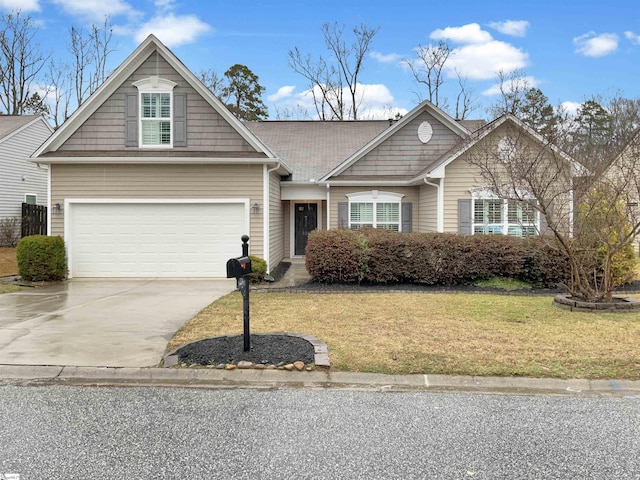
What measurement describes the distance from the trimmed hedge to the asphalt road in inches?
266

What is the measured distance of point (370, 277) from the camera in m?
11.8

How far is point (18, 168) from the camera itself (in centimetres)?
2236

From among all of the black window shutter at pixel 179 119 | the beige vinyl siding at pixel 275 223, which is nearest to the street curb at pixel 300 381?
the beige vinyl siding at pixel 275 223

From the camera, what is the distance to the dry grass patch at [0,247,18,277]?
1534cm

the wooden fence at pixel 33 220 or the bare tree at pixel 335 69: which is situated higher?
the bare tree at pixel 335 69

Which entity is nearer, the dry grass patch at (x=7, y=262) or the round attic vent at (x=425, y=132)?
the dry grass patch at (x=7, y=262)

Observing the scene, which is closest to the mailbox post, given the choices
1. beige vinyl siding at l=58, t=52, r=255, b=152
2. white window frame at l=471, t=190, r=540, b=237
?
beige vinyl siding at l=58, t=52, r=255, b=152

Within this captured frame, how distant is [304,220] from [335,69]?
19204 millimetres

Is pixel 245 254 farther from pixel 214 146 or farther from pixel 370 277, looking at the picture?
pixel 214 146

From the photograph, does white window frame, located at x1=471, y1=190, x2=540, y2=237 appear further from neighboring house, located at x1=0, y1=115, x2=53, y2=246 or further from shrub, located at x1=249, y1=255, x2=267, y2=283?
neighboring house, located at x1=0, y1=115, x2=53, y2=246

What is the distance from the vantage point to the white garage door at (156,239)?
13.4 m

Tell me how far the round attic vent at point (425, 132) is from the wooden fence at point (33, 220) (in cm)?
1629

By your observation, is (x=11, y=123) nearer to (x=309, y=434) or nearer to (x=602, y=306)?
(x=309, y=434)

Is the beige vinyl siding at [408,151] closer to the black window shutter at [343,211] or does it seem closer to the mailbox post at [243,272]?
the black window shutter at [343,211]
